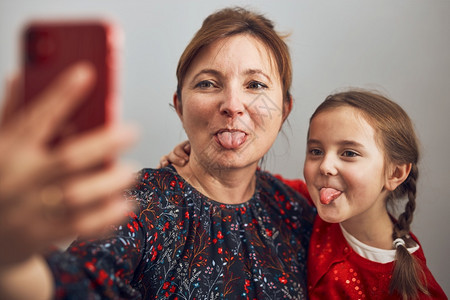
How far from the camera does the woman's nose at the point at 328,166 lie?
109cm

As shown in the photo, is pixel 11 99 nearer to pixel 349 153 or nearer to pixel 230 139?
pixel 230 139

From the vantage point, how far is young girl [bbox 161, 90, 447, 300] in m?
1.09

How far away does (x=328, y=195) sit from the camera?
1.10 meters

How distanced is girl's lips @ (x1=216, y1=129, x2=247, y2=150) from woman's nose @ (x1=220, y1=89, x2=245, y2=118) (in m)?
0.04

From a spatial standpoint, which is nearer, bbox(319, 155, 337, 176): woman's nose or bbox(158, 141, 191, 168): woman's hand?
bbox(319, 155, 337, 176): woman's nose

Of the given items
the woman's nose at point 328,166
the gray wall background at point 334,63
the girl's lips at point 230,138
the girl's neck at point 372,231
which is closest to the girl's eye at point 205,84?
the girl's lips at point 230,138

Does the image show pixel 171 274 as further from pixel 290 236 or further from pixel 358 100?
pixel 358 100

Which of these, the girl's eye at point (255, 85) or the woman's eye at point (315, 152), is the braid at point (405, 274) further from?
the girl's eye at point (255, 85)

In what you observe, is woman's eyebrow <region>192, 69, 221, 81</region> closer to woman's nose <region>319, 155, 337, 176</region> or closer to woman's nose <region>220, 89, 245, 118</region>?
woman's nose <region>220, 89, 245, 118</region>

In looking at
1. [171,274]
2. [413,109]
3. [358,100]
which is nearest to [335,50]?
[413,109]

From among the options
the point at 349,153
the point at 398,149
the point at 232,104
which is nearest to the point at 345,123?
Result: the point at 349,153

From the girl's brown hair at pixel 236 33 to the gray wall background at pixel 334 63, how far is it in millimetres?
563

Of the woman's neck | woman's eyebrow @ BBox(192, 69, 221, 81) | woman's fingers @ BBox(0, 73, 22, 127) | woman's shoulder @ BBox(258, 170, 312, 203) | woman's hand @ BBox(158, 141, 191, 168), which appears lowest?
woman's shoulder @ BBox(258, 170, 312, 203)

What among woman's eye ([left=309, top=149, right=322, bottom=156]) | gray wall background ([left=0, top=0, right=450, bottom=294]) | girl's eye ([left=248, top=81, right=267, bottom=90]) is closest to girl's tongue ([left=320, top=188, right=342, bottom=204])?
woman's eye ([left=309, top=149, right=322, bottom=156])
